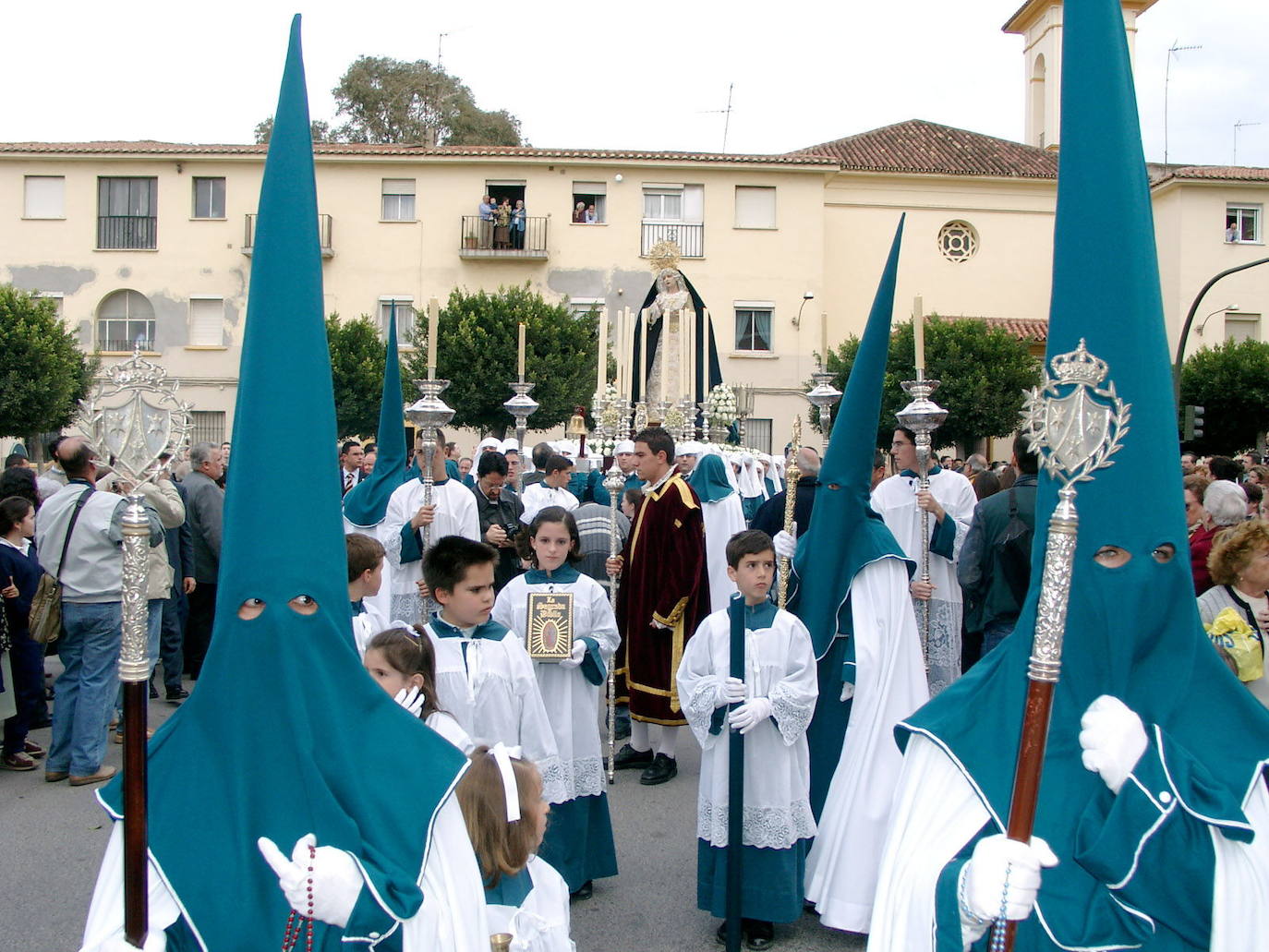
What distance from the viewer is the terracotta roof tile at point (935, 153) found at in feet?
112

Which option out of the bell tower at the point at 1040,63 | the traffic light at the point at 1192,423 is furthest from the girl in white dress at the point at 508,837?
the bell tower at the point at 1040,63

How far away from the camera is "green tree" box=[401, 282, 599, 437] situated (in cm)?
2817

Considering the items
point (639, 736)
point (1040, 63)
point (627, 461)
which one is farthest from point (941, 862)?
point (1040, 63)

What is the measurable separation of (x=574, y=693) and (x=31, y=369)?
70.8ft

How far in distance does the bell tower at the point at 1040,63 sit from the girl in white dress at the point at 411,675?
3632 centimetres

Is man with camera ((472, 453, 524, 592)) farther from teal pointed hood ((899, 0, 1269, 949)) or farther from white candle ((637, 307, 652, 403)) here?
teal pointed hood ((899, 0, 1269, 949))

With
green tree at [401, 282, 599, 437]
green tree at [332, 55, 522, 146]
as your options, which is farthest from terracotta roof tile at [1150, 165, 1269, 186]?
green tree at [332, 55, 522, 146]

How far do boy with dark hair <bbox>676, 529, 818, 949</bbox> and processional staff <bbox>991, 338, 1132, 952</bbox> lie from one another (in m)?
2.23

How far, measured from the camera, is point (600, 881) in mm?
5438

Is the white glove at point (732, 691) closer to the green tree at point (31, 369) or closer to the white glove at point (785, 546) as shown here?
the white glove at point (785, 546)

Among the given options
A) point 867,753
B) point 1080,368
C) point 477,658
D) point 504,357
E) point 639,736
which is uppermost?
point 504,357

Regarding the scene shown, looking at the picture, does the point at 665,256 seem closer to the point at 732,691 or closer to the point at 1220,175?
the point at 732,691

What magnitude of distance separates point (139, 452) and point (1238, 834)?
2.53m

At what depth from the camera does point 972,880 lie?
2.41 metres
